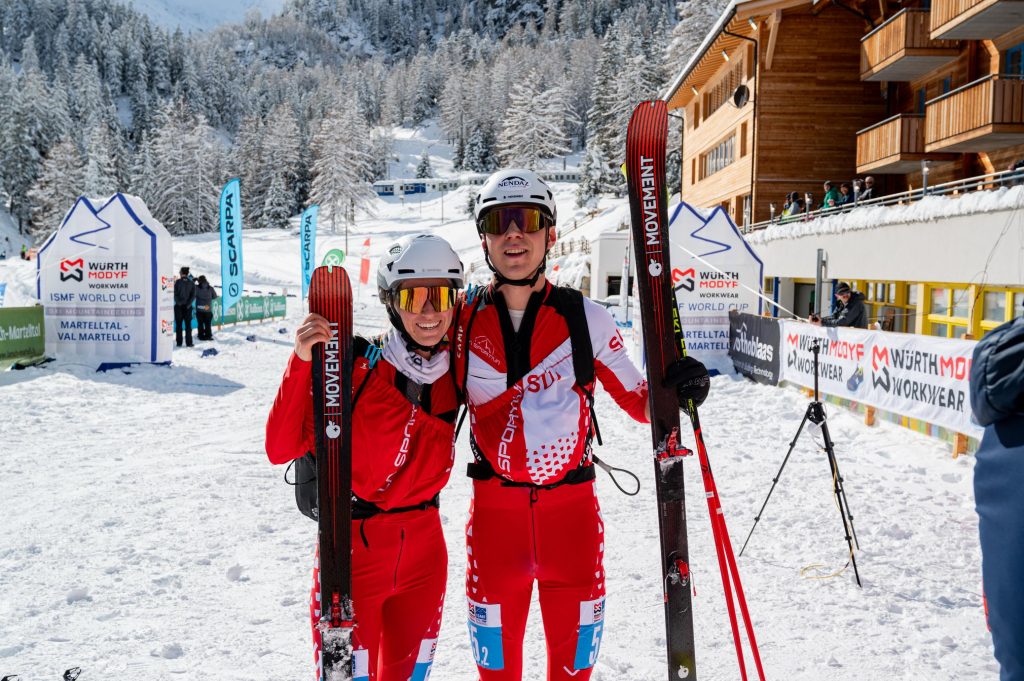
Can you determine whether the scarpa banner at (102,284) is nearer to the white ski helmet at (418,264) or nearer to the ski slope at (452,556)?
the ski slope at (452,556)

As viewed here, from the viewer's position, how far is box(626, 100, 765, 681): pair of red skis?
276 centimetres

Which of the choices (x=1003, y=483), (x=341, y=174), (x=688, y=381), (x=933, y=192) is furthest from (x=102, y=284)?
(x=341, y=174)

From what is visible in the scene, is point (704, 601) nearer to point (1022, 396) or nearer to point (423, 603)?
point (423, 603)

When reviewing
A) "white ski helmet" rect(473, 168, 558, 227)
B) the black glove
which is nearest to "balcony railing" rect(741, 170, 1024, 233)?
the black glove

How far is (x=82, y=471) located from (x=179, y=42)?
441 ft

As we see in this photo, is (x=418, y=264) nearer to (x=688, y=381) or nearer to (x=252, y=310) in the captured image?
(x=688, y=381)

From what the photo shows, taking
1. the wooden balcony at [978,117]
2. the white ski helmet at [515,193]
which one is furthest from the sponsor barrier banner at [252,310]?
the white ski helmet at [515,193]

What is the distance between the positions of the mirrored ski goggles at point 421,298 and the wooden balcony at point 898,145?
60.8ft

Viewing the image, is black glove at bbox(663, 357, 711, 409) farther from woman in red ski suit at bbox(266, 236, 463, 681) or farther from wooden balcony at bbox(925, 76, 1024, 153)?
wooden balcony at bbox(925, 76, 1024, 153)

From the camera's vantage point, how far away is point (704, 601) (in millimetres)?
4461

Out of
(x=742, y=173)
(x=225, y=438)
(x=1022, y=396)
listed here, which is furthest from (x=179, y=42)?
(x=1022, y=396)

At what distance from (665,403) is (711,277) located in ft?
38.9

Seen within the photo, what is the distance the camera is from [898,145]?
17.7 metres

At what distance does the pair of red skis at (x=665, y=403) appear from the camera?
9.07 ft
